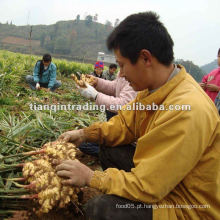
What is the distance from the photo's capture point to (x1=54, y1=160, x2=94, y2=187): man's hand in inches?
43.5

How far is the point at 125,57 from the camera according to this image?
1.20m

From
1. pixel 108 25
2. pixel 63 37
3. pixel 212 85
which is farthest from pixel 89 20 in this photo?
pixel 212 85

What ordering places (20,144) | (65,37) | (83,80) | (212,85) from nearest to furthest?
1. (20,144)
2. (83,80)
3. (212,85)
4. (65,37)

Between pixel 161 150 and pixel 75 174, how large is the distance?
47cm

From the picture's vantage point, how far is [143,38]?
1.15m

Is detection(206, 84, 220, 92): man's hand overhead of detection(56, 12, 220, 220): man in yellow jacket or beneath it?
overhead

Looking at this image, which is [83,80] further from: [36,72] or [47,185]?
[36,72]

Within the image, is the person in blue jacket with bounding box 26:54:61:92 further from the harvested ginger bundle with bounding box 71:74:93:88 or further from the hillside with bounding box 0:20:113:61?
the hillside with bounding box 0:20:113:61

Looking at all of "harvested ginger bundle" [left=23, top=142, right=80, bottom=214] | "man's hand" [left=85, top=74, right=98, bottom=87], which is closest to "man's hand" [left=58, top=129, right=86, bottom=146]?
"harvested ginger bundle" [left=23, top=142, right=80, bottom=214]

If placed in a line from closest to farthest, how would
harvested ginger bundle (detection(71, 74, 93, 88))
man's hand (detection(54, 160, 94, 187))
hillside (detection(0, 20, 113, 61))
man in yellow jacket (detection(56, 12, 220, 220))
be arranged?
man in yellow jacket (detection(56, 12, 220, 220)) < man's hand (detection(54, 160, 94, 187)) < harvested ginger bundle (detection(71, 74, 93, 88)) < hillside (detection(0, 20, 113, 61))

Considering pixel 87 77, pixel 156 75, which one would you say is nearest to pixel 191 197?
pixel 156 75

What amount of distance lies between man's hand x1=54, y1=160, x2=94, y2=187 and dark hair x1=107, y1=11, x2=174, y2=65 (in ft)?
2.14

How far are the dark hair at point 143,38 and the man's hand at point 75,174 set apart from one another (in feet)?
2.14

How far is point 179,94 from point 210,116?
186 mm
